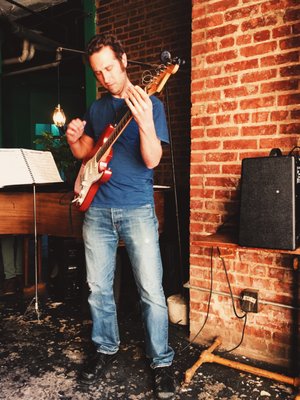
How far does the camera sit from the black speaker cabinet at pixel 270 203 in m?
1.82

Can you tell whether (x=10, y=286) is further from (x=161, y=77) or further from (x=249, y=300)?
(x=161, y=77)

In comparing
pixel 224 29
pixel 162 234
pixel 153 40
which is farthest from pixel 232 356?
pixel 153 40

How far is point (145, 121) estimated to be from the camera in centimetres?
177

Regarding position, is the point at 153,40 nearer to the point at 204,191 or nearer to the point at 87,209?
the point at 204,191

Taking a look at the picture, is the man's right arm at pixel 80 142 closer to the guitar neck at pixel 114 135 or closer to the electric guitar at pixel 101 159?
the electric guitar at pixel 101 159

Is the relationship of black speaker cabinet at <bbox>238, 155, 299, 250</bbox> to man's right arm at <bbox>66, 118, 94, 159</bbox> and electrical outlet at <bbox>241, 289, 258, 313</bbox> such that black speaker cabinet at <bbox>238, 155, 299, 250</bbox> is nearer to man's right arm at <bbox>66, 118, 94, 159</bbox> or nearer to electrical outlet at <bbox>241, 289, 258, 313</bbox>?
electrical outlet at <bbox>241, 289, 258, 313</bbox>

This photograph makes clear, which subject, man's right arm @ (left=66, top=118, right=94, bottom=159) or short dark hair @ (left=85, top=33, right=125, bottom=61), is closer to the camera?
short dark hair @ (left=85, top=33, right=125, bottom=61)

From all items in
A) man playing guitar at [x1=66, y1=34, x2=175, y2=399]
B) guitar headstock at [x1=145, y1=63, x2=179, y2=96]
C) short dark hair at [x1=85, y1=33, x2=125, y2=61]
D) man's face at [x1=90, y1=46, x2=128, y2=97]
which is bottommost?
man playing guitar at [x1=66, y1=34, x2=175, y2=399]

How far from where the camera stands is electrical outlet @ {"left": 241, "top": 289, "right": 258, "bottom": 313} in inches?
91.3

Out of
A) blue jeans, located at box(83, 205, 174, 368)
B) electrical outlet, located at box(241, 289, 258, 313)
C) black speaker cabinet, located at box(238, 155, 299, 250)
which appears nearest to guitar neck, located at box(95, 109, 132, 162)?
blue jeans, located at box(83, 205, 174, 368)

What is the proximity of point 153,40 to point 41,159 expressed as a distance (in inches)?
69.8

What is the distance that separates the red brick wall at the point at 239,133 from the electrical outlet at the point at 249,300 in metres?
0.04

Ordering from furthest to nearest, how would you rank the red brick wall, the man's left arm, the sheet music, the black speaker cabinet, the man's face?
the sheet music < the red brick wall < the man's face < the black speaker cabinet < the man's left arm

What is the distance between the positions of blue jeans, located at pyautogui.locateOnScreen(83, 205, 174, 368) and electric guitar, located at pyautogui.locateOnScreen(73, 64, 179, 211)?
0.33ft
